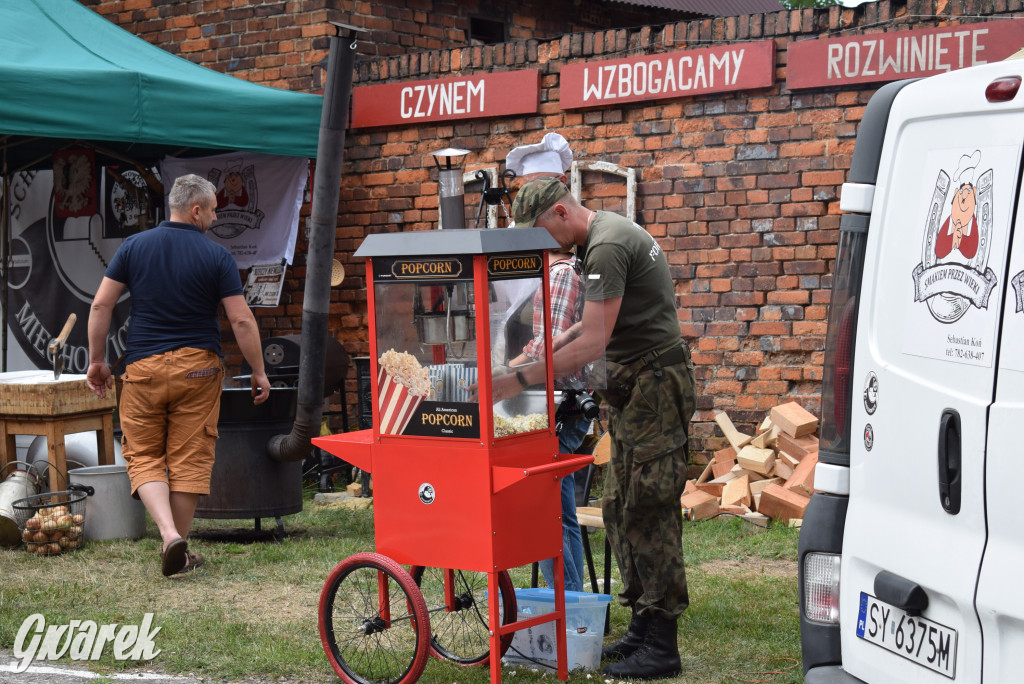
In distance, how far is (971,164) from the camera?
8.80ft

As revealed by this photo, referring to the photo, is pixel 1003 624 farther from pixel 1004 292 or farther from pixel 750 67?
pixel 750 67

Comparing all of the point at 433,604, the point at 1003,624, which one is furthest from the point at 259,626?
the point at 1003,624

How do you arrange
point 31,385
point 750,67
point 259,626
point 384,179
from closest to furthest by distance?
point 259,626 < point 31,385 < point 750,67 < point 384,179

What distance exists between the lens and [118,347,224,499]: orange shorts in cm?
606

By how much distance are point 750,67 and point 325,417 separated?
4266mm

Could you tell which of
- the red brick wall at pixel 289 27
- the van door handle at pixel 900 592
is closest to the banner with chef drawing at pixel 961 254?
the van door handle at pixel 900 592

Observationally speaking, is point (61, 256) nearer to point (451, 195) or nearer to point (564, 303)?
point (451, 195)

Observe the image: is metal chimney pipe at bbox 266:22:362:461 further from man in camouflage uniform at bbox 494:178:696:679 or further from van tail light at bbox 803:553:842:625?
van tail light at bbox 803:553:842:625

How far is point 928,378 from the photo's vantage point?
9.01 feet

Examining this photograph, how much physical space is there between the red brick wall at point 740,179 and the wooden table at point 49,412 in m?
3.38

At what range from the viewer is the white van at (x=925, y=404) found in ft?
8.31

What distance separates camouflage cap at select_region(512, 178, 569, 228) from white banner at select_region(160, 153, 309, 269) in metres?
5.04

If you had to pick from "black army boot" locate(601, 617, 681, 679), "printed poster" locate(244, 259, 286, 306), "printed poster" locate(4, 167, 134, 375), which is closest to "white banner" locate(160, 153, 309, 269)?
"printed poster" locate(244, 259, 286, 306)

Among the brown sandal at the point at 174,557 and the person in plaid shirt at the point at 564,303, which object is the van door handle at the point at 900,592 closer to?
the person in plaid shirt at the point at 564,303
